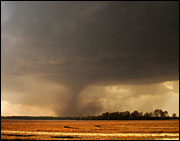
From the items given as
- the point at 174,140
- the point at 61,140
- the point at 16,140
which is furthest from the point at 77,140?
the point at 174,140

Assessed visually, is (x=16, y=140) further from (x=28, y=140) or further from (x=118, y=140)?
(x=118, y=140)

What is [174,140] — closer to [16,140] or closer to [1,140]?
[16,140]

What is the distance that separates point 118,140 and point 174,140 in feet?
29.1

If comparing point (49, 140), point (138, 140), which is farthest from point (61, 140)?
point (138, 140)

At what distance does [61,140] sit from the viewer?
3894 centimetres

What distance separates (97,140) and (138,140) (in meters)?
6.58

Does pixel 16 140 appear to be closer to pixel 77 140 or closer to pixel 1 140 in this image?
pixel 1 140

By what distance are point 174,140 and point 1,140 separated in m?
27.8

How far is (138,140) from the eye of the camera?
128ft

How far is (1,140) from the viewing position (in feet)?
129

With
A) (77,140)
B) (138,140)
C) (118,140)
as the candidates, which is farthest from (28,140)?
(138,140)

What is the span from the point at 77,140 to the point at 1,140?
12336 mm

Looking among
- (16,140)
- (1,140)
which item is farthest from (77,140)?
(1,140)

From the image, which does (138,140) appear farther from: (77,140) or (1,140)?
(1,140)
